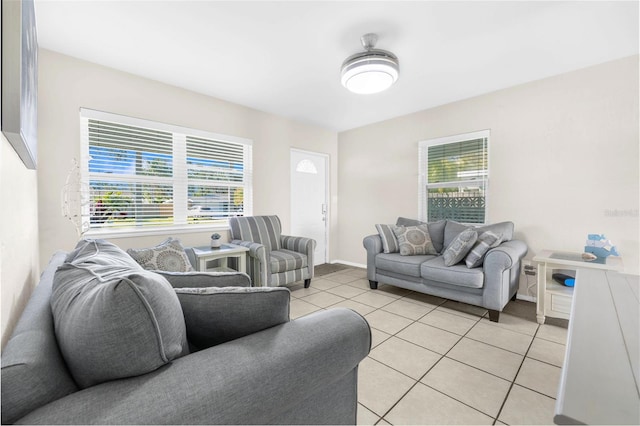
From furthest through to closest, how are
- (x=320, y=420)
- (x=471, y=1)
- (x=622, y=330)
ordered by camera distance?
(x=471, y=1) → (x=320, y=420) → (x=622, y=330)

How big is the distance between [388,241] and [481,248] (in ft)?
3.60

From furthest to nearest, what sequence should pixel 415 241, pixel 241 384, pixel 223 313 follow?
1. pixel 415 241
2. pixel 223 313
3. pixel 241 384

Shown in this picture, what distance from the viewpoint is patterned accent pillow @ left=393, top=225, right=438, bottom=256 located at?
3400 mm

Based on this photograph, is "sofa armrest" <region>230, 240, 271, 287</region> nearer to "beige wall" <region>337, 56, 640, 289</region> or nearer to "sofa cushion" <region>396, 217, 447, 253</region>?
"sofa cushion" <region>396, 217, 447, 253</region>

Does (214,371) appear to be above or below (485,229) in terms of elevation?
below

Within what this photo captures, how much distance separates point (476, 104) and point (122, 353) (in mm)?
4121

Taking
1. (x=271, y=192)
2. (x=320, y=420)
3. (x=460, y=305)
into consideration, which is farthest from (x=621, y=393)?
(x=271, y=192)

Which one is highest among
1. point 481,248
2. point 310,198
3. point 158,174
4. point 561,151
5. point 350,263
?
point 561,151

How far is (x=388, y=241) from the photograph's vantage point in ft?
11.7

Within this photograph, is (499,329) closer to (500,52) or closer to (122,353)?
(500,52)

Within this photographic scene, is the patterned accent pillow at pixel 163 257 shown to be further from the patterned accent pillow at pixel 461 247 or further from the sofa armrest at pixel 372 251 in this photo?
the patterned accent pillow at pixel 461 247

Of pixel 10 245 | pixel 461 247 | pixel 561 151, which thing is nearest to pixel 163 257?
pixel 10 245

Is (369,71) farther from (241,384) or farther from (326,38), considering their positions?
(241,384)

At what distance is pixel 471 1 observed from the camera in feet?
6.15
